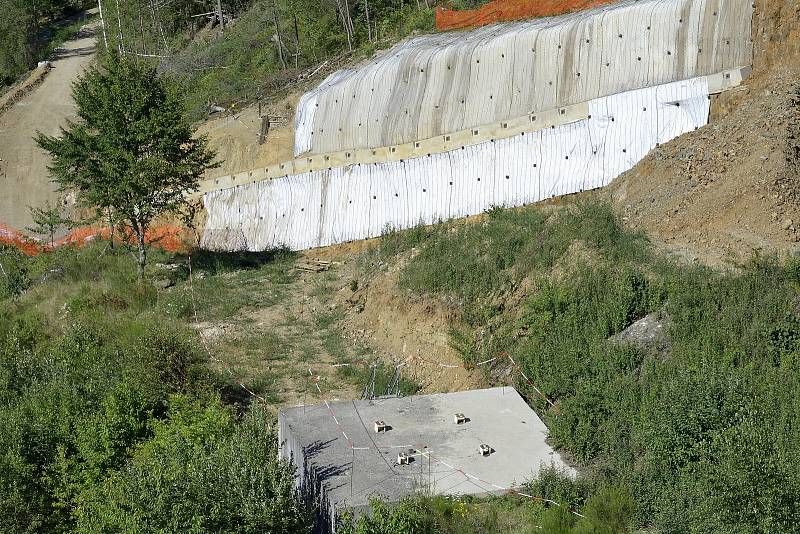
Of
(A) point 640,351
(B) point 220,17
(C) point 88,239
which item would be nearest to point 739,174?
(A) point 640,351

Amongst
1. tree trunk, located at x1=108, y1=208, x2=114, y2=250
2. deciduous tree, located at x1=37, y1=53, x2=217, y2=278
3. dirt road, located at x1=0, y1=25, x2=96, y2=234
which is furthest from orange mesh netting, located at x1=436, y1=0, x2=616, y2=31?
dirt road, located at x1=0, y1=25, x2=96, y2=234

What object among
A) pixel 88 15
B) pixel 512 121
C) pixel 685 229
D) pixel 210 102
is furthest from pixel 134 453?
pixel 88 15

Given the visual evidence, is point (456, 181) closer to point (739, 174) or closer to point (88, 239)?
point (739, 174)

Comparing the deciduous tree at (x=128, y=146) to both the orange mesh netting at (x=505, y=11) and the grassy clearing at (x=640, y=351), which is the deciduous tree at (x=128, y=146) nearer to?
the grassy clearing at (x=640, y=351)

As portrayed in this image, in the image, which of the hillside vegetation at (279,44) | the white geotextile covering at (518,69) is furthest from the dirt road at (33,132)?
the white geotextile covering at (518,69)

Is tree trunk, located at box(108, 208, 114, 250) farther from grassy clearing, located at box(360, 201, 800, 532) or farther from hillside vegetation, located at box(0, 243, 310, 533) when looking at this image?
grassy clearing, located at box(360, 201, 800, 532)

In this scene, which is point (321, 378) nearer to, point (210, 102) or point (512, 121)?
point (512, 121)
